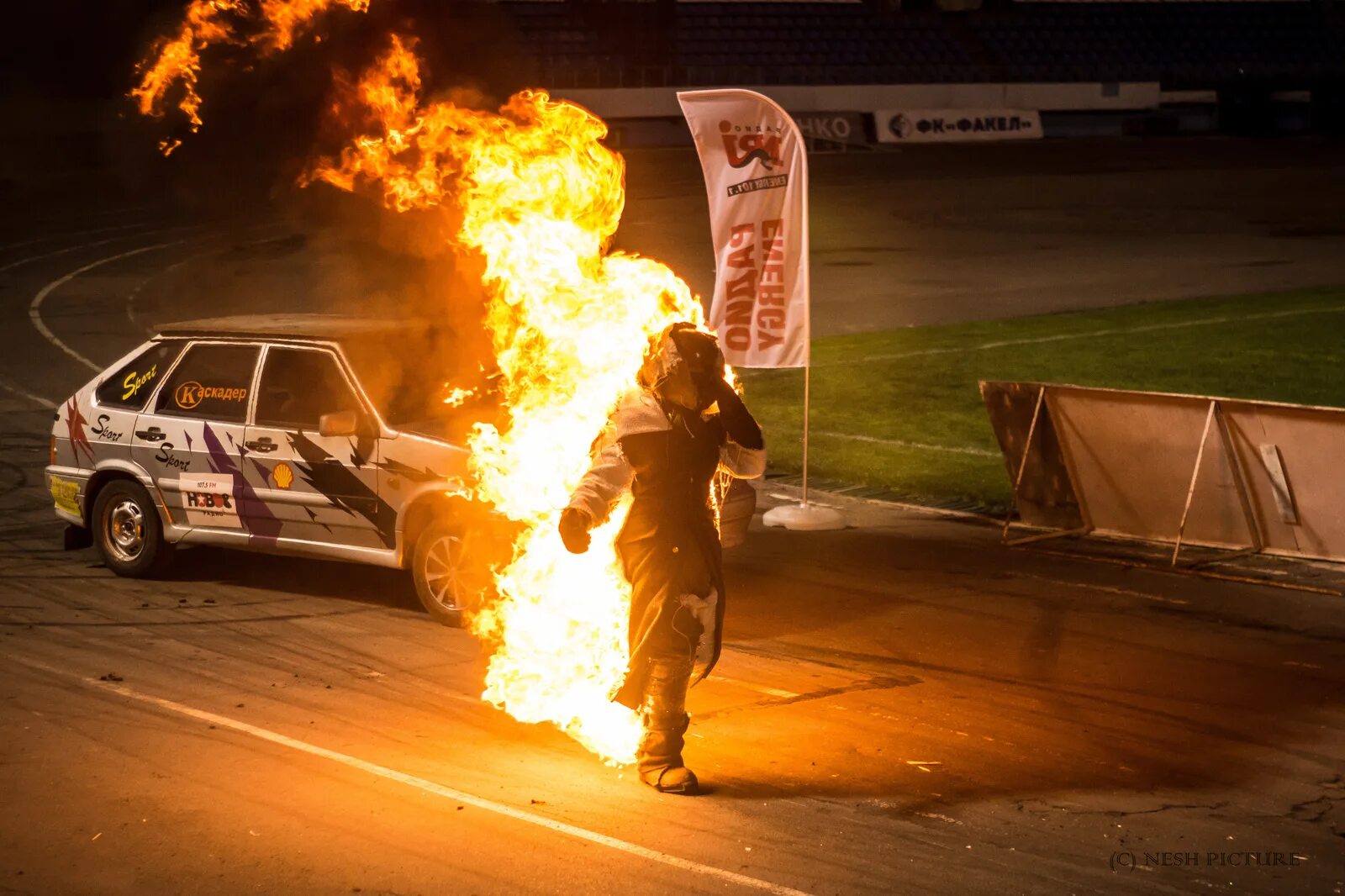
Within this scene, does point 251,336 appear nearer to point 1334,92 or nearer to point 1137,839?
point 1137,839

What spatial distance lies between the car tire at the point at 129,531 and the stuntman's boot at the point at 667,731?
4.88 metres

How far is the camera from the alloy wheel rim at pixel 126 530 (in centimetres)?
1092

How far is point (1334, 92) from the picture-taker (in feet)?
181

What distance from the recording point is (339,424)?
973 centimetres

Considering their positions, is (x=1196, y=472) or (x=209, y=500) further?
(x=1196, y=472)

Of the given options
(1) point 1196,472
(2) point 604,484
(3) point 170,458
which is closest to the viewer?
(2) point 604,484

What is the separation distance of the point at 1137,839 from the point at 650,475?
2435 mm

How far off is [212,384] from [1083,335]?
1413 centimetres

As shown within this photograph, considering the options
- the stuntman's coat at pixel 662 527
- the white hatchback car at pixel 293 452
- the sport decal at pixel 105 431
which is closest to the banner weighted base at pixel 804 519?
the white hatchback car at pixel 293 452

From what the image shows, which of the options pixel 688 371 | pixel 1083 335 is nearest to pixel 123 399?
pixel 688 371

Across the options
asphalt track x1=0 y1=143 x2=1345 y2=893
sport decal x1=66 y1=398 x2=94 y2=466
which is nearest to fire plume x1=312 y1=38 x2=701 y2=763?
asphalt track x1=0 y1=143 x2=1345 y2=893

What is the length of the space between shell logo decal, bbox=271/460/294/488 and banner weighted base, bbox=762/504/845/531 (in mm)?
3929

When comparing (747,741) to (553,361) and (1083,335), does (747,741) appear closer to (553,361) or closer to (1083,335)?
(553,361)

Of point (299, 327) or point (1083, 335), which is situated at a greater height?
point (1083, 335)
